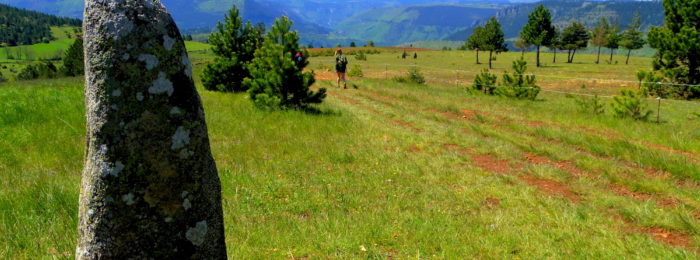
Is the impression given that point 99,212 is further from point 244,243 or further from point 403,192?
point 403,192

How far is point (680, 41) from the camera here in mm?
21953

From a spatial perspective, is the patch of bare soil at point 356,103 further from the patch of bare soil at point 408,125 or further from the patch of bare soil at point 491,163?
the patch of bare soil at point 491,163

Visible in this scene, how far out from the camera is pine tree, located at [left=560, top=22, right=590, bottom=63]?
3103 inches

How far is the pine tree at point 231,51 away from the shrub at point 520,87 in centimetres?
1297

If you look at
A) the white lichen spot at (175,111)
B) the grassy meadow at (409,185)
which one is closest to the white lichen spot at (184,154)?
the white lichen spot at (175,111)

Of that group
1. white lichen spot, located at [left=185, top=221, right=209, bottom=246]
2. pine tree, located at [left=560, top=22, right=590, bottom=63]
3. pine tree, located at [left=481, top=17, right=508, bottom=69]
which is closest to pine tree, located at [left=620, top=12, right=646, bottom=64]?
pine tree, located at [left=560, top=22, right=590, bottom=63]

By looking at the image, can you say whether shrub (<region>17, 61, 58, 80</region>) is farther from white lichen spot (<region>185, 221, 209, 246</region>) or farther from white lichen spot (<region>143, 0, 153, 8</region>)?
white lichen spot (<region>185, 221, 209, 246</region>)

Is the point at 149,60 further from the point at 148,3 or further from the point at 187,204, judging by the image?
the point at 187,204

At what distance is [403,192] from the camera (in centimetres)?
736

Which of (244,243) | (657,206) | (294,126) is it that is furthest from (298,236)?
(294,126)

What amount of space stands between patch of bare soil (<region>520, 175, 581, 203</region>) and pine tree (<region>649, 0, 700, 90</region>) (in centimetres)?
1949

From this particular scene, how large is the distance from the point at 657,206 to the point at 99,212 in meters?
7.81

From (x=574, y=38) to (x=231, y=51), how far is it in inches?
3136

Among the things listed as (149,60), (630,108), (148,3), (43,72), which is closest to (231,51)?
(630,108)
